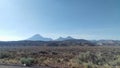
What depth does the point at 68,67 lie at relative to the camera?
78.6 ft

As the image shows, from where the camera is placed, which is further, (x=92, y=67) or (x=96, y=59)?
(x=96, y=59)

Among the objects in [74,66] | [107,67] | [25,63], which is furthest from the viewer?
[25,63]

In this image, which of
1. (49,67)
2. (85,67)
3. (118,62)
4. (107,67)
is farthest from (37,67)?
(118,62)

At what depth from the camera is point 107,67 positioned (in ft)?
74.5

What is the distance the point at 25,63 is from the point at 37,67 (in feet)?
11.4

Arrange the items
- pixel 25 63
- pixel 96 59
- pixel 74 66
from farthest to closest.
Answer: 1. pixel 96 59
2. pixel 25 63
3. pixel 74 66

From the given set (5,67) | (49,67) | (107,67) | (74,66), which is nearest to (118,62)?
(107,67)

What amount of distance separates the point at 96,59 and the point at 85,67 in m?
8.02

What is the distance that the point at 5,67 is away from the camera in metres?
22.9

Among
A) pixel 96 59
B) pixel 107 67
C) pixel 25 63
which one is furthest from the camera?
pixel 96 59

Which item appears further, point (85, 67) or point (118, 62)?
point (118, 62)

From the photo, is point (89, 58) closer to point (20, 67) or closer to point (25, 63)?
point (25, 63)

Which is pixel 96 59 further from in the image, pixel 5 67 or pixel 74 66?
pixel 5 67

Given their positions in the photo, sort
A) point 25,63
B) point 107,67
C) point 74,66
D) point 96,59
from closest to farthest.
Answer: point 107,67 < point 74,66 < point 25,63 < point 96,59
